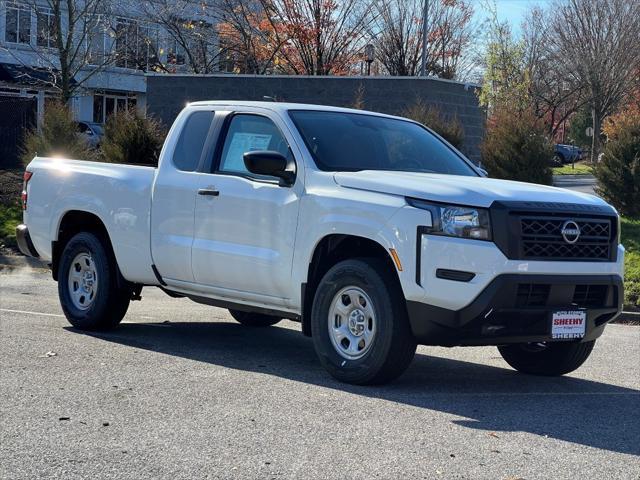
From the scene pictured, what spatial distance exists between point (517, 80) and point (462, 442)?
4774 cm

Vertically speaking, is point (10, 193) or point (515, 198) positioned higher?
point (515, 198)

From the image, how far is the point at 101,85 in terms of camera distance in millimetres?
Answer: 51406

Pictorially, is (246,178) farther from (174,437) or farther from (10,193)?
(10,193)

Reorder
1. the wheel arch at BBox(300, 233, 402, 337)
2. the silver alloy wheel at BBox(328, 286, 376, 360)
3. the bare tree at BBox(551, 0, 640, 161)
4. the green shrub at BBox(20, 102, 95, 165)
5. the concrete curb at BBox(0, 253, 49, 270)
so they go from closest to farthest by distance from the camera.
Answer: the silver alloy wheel at BBox(328, 286, 376, 360), the wheel arch at BBox(300, 233, 402, 337), the concrete curb at BBox(0, 253, 49, 270), the green shrub at BBox(20, 102, 95, 165), the bare tree at BBox(551, 0, 640, 161)

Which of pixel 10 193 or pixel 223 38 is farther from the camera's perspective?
pixel 223 38

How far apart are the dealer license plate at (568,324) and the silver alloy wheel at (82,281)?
423cm

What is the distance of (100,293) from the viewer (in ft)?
30.3

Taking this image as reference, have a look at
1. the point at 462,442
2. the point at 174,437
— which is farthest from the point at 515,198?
the point at 174,437

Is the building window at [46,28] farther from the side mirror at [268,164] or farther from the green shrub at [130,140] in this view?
the side mirror at [268,164]

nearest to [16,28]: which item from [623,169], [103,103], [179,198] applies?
[103,103]

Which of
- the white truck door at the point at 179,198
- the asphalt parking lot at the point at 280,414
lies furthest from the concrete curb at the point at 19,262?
the white truck door at the point at 179,198

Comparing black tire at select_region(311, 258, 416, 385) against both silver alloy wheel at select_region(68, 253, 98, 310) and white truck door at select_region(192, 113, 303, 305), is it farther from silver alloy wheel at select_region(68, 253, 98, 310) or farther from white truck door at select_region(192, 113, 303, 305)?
silver alloy wheel at select_region(68, 253, 98, 310)

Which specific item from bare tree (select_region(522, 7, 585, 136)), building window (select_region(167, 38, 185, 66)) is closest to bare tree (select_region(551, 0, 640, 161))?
bare tree (select_region(522, 7, 585, 136))

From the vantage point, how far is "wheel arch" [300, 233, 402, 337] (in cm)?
→ 738
